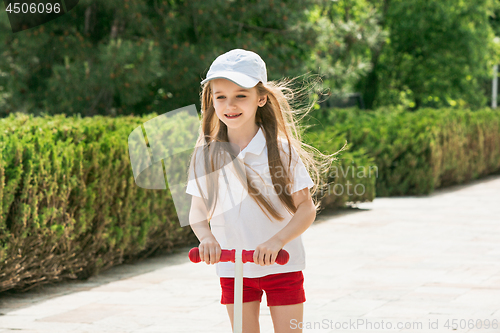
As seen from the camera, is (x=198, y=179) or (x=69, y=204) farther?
(x=69, y=204)

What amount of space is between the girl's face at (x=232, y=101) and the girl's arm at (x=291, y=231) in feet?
1.32

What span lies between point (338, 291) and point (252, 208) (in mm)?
2689

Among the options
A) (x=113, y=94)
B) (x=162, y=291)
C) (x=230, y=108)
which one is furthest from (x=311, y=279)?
(x=113, y=94)

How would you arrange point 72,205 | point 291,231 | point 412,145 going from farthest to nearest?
point 412,145 → point 72,205 → point 291,231

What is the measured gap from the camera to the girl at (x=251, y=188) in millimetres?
2551

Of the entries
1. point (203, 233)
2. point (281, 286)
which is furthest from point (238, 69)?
point (281, 286)

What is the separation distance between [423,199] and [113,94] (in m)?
5.87

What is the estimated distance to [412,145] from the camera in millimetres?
11406

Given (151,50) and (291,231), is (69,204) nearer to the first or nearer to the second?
(291,231)

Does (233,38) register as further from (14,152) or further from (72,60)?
(14,152)

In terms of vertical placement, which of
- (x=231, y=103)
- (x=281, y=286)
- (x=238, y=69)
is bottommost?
(x=281, y=286)

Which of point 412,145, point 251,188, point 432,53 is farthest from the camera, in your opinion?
point 432,53

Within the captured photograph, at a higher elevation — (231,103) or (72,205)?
(231,103)

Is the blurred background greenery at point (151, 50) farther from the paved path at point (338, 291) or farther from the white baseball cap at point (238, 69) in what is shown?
the white baseball cap at point (238, 69)
